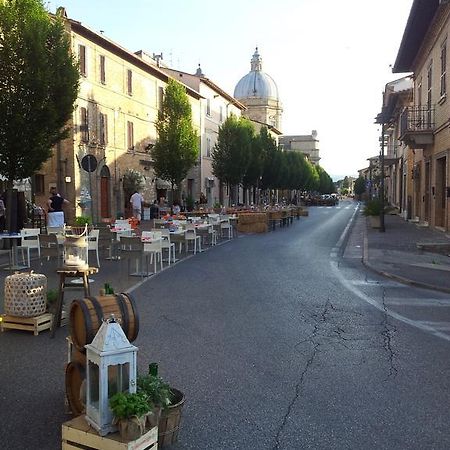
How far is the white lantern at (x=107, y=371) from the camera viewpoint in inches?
128

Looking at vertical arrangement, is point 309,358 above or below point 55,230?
below

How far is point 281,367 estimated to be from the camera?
205 inches

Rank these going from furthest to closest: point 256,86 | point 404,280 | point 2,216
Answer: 1. point 256,86
2. point 2,216
3. point 404,280

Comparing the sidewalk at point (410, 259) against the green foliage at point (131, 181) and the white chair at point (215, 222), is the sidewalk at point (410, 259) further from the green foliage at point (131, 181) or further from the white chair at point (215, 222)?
the green foliage at point (131, 181)

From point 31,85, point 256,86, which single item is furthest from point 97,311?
point 256,86

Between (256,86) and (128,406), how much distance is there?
4215 inches

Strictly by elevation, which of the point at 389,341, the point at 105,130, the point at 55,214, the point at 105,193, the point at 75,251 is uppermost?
the point at 105,130

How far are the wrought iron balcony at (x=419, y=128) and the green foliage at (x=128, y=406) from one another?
803 inches

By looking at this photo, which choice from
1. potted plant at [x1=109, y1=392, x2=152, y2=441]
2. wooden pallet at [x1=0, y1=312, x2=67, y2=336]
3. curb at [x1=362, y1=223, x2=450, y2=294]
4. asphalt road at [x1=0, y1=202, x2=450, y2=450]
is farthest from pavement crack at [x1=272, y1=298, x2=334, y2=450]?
wooden pallet at [x1=0, y1=312, x2=67, y2=336]

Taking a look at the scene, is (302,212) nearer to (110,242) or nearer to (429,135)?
(429,135)

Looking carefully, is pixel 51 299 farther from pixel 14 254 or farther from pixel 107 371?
pixel 14 254

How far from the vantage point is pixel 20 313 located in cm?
630

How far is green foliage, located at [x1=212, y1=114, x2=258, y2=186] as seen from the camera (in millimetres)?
39094

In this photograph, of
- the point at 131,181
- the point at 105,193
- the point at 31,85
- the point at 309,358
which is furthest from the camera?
the point at 131,181
